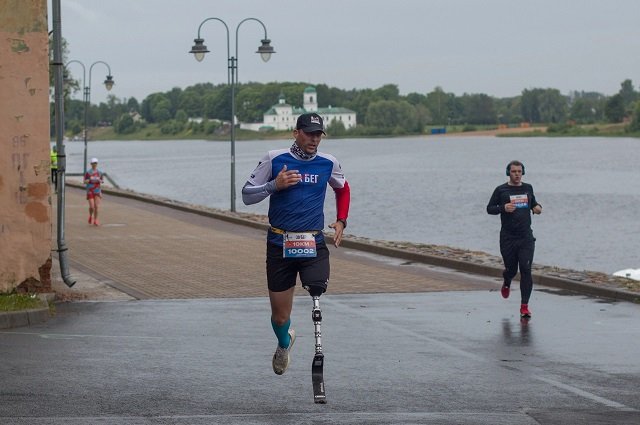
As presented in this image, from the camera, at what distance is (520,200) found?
614 inches

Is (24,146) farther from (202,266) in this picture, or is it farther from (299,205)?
(299,205)

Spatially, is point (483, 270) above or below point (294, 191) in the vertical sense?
below

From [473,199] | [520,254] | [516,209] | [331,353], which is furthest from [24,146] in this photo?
[473,199]

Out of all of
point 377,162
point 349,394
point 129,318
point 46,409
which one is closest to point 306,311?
point 129,318

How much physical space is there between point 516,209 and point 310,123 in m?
7.01

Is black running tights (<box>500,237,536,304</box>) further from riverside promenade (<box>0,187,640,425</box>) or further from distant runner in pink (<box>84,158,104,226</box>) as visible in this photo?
distant runner in pink (<box>84,158,104,226</box>)

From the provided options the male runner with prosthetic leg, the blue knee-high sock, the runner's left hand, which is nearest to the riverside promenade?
the blue knee-high sock

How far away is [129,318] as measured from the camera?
14.5 m

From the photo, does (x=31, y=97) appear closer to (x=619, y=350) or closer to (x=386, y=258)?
(x=619, y=350)

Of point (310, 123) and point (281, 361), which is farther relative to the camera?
point (281, 361)

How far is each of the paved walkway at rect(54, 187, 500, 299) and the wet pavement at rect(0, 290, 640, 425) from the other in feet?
5.77

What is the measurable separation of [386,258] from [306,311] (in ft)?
28.5

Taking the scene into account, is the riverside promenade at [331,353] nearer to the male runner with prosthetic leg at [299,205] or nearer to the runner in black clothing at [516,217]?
the runner in black clothing at [516,217]

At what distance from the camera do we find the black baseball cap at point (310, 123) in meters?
8.98
